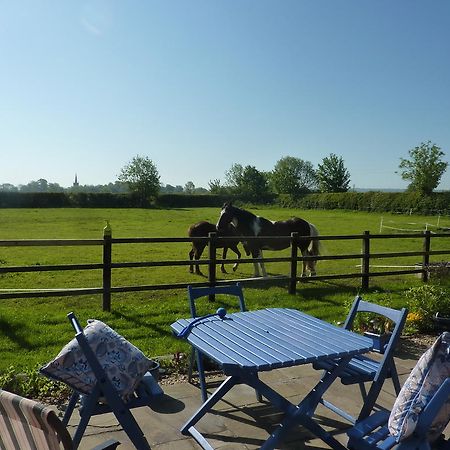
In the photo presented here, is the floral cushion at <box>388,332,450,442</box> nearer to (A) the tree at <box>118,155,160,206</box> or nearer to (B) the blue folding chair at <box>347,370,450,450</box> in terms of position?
(B) the blue folding chair at <box>347,370,450,450</box>

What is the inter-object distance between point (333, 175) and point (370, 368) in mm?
79332

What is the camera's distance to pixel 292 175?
92.1 metres

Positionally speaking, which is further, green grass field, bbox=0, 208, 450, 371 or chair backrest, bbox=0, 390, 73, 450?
green grass field, bbox=0, 208, 450, 371

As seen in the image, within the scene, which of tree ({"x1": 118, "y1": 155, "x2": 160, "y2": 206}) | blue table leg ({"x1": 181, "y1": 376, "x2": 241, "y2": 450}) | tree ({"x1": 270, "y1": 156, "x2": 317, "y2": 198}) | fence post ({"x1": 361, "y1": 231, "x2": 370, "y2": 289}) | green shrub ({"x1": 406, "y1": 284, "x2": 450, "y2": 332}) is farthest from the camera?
tree ({"x1": 270, "y1": 156, "x2": 317, "y2": 198})

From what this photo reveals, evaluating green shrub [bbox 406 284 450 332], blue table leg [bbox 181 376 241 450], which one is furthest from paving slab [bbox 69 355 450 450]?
green shrub [bbox 406 284 450 332]

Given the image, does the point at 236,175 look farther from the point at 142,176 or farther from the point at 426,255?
the point at 426,255

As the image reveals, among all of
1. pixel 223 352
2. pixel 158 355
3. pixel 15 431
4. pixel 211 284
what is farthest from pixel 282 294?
pixel 15 431

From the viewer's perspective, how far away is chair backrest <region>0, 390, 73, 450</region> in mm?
1640

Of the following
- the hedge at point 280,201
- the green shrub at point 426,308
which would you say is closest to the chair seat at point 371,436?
the green shrub at point 426,308

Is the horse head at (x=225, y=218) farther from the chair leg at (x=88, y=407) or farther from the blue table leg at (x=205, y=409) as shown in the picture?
the chair leg at (x=88, y=407)

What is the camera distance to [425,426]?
226 centimetres

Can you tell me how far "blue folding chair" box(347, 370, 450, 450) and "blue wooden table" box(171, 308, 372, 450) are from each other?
483 millimetres

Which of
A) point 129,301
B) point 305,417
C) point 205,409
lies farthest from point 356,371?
point 129,301

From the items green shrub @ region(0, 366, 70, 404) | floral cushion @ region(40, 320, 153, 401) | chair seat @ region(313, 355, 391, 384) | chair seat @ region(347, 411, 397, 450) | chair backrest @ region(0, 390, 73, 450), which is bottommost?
green shrub @ region(0, 366, 70, 404)
